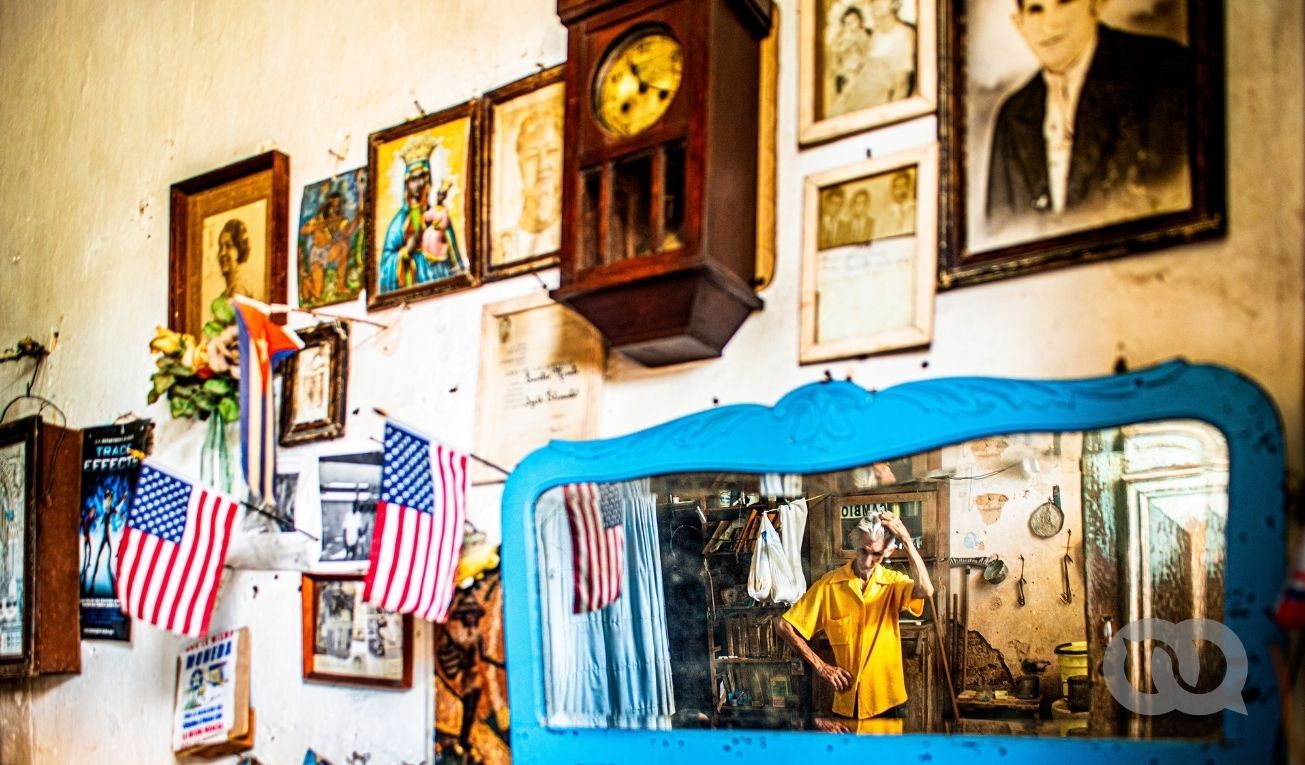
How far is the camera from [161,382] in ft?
12.2

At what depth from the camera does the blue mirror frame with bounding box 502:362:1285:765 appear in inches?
77.2

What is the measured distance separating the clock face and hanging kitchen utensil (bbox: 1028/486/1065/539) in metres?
1.19

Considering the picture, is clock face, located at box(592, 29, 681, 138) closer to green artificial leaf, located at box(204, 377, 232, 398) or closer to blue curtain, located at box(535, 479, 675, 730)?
blue curtain, located at box(535, 479, 675, 730)

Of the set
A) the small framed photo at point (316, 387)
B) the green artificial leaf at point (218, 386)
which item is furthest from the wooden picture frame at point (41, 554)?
the small framed photo at point (316, 387)

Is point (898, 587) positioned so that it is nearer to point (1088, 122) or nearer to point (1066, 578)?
point (1066, 578)

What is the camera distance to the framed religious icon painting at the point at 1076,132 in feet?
6.96

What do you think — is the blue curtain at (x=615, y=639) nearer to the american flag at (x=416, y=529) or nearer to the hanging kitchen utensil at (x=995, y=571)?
the american flag at (x=416, y=529)

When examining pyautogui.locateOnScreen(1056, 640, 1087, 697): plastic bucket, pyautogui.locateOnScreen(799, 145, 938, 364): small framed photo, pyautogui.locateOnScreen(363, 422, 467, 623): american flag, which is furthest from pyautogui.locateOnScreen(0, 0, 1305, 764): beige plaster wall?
pyautogui.locateOnScreen(1056, 640, 1087, 697): plastic bucket

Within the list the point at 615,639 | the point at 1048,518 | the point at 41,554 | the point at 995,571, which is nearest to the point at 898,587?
the point at 995,571

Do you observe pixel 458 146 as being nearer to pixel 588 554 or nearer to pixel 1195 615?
pixel 588 554

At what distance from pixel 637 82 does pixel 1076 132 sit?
3.24ft

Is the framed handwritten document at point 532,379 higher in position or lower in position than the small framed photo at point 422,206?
lower

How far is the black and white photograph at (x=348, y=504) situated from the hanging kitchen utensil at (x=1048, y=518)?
1.86 metres

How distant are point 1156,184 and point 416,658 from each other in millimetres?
2184
